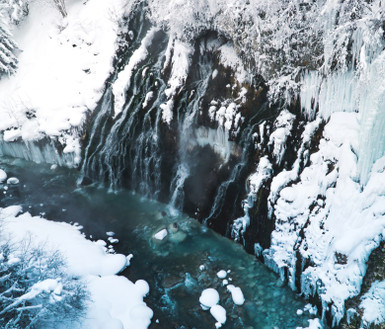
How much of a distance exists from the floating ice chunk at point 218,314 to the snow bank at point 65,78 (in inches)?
314

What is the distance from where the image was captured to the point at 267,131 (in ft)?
25.1

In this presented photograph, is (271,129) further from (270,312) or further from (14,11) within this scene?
(14,11)

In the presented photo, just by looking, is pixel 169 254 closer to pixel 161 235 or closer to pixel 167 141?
pixel 161 235

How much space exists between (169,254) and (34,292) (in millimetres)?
3640

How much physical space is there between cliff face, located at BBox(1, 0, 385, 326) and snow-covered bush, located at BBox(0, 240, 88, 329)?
4230mm

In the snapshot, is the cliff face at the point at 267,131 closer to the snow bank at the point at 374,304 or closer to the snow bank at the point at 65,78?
the snow bank at the point at 374,304

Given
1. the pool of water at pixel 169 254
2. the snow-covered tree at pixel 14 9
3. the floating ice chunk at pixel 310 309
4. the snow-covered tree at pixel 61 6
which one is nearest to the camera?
the floating ice chunk at pixel 310 309

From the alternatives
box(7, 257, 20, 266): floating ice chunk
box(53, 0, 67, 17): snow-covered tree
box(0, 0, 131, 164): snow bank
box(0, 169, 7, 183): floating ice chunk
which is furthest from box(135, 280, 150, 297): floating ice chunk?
box(53, 0, 67, 17): snow-covered tree

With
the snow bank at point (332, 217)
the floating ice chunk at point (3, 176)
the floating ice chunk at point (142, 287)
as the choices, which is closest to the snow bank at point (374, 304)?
the snow bank at point (332, 217)

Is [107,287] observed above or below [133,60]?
below

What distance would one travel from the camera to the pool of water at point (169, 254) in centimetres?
672

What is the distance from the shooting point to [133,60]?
37.3 feet

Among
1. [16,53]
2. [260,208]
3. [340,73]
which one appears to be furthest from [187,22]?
[16,53]

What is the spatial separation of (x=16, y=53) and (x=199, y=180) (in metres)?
12.3
